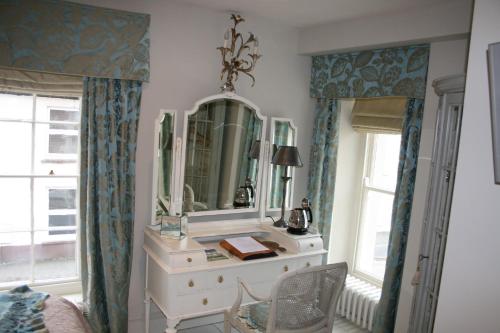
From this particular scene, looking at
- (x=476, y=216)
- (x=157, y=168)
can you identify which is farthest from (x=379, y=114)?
(x=476, y=216)

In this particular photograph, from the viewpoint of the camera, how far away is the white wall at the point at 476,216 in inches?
47.9

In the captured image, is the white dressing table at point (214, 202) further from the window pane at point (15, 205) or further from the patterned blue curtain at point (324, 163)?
the window pane at point (15, 205)

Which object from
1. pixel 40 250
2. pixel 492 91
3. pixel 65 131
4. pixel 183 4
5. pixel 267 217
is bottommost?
pixel 40 250

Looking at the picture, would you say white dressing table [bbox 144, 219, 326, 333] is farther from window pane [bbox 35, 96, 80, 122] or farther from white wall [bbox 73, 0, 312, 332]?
window pane [bbox 35, 96, 80, 122]

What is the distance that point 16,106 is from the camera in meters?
2.75

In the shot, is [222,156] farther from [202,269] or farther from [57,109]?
[57,109]

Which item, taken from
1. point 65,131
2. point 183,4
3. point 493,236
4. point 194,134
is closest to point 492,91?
point 493,236

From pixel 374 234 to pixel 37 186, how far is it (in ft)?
9.29

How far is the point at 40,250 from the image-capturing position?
9.66ft

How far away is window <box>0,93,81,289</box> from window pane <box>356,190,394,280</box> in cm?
248

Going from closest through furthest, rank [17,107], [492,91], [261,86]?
[492,91] < [17,107] < [261,86]

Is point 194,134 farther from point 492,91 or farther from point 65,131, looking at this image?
point 492,91

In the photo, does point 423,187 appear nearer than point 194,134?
Yes

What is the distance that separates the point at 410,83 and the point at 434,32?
0.40m
